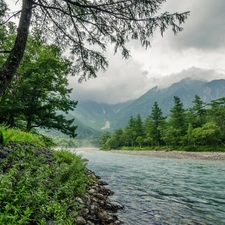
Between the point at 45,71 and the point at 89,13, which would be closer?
the point at 89,13

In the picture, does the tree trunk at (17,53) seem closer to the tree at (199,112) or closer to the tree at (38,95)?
the tree at (38,95)

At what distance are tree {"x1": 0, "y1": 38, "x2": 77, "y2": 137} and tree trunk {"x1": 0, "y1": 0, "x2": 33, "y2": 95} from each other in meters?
9.27

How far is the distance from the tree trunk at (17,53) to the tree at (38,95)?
30.4 feet

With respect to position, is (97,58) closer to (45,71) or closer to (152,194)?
(152,194)

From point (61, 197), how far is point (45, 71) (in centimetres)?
1286

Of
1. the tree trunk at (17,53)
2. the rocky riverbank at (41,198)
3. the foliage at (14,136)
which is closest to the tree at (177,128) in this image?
the foliage at (14,136)

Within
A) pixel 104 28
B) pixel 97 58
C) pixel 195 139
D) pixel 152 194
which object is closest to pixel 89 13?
pixel 104 28

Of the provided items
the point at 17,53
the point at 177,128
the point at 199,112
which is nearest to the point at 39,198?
the point at 17,53

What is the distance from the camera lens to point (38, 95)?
14.7 m

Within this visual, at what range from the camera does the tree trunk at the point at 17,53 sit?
147 inches

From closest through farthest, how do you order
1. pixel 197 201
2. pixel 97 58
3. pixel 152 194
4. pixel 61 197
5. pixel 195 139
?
pixel 61 197 < pixel 97 58 < pixel 197 201 < pixel 152 194 < pixel 195 139

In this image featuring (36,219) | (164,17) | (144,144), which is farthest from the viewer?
(144,144)

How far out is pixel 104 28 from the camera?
512cm

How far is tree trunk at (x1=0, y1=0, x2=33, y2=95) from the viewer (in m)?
3.74
